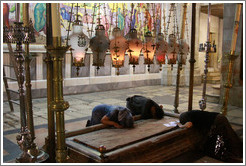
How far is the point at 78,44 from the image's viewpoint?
2.88 metres

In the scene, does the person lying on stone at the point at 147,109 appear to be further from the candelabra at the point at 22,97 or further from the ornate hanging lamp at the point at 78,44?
the candelabra at the point at 22,97

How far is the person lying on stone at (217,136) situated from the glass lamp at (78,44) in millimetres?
1860

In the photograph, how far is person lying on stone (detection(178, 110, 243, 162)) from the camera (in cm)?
380

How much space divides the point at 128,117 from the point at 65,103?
2085 millimetres

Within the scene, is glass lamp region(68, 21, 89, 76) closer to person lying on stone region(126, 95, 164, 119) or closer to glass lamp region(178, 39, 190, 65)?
person lying on stone region(126, 95, 164, 119)

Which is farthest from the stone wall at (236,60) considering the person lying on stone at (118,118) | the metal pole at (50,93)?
the metal pole at (50,93)

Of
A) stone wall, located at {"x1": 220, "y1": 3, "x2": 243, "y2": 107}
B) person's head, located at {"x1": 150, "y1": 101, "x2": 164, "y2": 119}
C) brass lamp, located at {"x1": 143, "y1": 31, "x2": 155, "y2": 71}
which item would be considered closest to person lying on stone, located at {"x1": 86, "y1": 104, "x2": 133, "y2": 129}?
person's head, located at {"x1": 150, "y1": 101, "x2": 164, "y2": 119}

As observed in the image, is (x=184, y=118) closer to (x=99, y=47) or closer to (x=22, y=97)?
(x=99, y=47)

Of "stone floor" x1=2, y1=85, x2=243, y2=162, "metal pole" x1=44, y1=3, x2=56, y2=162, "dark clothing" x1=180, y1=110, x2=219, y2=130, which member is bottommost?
"stone floor" x1=2, y1=85, x2=243, y2=162

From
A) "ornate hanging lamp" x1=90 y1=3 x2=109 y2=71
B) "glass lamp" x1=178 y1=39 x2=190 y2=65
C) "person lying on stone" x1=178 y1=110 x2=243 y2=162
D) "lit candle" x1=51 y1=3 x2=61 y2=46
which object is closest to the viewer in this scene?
"lit candle" x1=51 y1=3 x2=61 y2=46

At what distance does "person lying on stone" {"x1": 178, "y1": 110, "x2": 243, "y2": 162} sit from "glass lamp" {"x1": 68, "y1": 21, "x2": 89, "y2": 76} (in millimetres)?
1860

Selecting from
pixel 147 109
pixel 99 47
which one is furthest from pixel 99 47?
pixel 147 109

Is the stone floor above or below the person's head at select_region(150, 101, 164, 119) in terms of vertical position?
below

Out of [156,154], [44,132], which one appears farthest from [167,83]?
[156,154]
